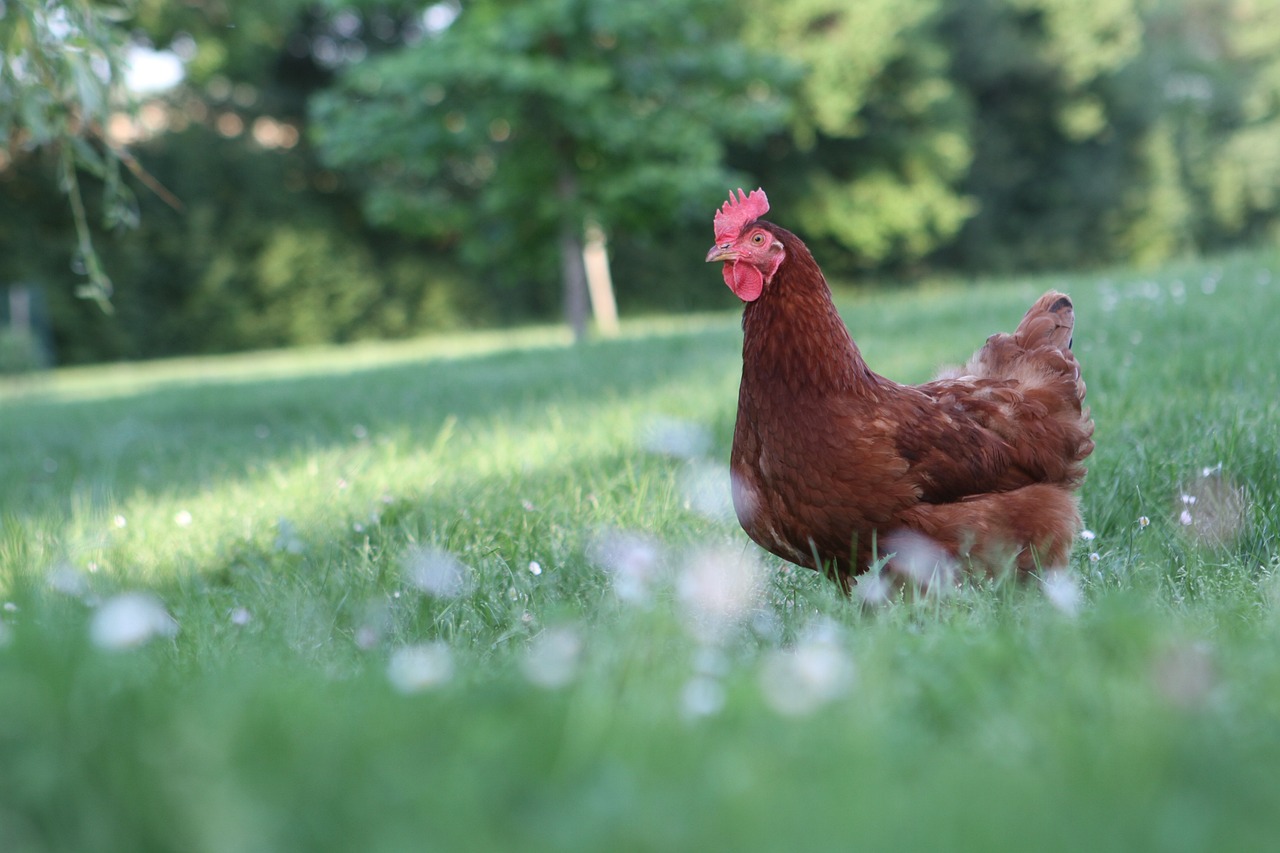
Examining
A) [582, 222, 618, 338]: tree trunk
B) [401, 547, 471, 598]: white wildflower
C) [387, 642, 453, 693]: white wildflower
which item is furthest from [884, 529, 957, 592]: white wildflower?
[582, 222, 618, 338]: tree trunk

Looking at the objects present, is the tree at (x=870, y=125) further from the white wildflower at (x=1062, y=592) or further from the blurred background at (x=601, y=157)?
the white wildflower at (x=1062, y=592)

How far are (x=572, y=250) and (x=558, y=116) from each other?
6.57 feet

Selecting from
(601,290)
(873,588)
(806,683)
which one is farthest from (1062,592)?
(601,290)

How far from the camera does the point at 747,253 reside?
262 cm

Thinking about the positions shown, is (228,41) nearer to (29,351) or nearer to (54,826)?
(29,351)

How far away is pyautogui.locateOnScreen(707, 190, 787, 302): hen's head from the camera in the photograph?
8.58ft


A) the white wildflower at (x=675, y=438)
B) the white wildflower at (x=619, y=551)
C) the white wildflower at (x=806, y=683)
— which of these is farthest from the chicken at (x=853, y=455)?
the white wildflower at (x=675, y=438)

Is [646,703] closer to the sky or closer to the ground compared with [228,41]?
closer to the ground

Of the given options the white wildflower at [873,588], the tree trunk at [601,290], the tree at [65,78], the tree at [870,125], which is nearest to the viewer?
the white wildflower at [873,588]

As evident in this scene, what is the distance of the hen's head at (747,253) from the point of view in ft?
8.58

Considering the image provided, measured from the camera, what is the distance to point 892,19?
77.4 ft

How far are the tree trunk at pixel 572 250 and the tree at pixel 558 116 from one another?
1.0 inches

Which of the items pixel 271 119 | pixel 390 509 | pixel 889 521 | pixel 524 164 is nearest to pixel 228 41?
pixel 271 119

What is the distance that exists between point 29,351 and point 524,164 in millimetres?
7763
